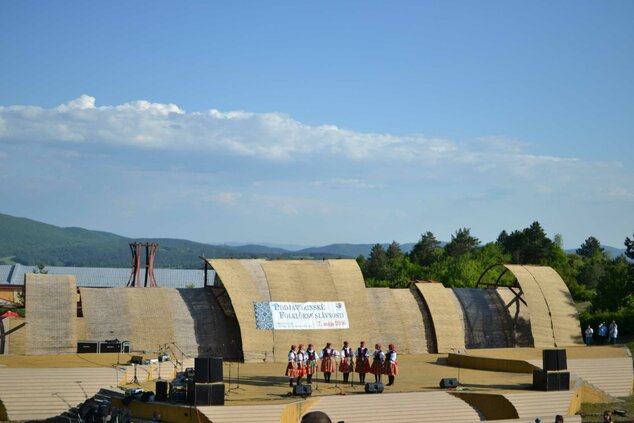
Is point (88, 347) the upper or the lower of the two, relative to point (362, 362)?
upper

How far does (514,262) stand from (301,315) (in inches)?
1924

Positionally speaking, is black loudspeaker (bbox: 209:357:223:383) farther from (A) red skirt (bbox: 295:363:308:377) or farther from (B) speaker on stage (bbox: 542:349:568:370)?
(B) speaker on stage (bbox: 542:349:568:370)

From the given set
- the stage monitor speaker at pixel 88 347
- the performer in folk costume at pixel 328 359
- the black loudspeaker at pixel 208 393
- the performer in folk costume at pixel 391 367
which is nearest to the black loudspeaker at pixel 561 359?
the performer in folk costume at pixel 391 367

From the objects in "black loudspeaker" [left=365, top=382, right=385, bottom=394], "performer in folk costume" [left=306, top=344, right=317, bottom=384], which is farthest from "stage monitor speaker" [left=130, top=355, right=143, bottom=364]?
"black loudspeaker" [left=365, top=382, right=385, bottom=394]

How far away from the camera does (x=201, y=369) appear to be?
2786 cm

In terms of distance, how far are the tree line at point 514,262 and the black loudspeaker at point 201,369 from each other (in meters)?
34.8

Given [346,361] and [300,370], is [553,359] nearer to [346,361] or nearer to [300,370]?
[346,361]

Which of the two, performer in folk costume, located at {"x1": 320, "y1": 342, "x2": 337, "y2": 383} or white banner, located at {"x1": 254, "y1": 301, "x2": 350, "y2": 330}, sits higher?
white banner, located at {"x1": 254, "y1": 301, "x2": 350, "y2": 330}

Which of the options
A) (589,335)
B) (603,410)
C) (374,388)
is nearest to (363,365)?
(374,388)

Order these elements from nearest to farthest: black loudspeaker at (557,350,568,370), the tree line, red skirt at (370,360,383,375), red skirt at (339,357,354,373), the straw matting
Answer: black loudspeaker at (557,350,568,370), red skirt at (370,360,383,375), red skirt at (339,357,354,373), the straw matting, the tree line

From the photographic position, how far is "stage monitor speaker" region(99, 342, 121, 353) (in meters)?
39.3

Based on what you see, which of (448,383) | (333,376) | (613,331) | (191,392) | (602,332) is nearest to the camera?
(191,392)

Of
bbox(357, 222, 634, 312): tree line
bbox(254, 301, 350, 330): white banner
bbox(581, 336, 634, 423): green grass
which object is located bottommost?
bbox(581, 336, 634, 423): green grass

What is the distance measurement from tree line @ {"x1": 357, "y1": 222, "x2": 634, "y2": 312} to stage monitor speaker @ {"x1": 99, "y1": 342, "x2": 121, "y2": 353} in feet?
92.8
